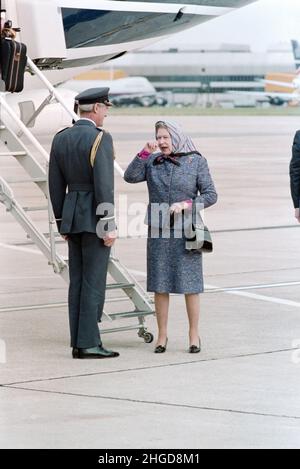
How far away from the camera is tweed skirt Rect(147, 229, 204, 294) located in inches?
377

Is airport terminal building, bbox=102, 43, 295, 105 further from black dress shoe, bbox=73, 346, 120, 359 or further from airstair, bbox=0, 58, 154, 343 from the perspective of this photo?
black dress shoe, bbox=73, 346, 120, 359

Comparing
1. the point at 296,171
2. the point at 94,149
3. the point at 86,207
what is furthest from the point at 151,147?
the point at 296,171

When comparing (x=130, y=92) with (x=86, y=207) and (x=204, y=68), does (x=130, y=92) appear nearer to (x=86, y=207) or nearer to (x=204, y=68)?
(x=204, y=68)

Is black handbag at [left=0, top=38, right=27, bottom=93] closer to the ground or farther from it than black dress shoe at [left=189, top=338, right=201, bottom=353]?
farther from it

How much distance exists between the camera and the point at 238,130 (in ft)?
170

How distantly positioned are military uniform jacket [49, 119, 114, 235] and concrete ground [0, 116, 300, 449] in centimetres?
102

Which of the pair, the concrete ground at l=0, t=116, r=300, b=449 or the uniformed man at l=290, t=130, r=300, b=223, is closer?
the concrete ground at l=0, t=116, r=300, b=449

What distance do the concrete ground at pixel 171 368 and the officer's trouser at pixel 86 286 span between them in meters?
0.23

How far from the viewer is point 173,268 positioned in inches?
379

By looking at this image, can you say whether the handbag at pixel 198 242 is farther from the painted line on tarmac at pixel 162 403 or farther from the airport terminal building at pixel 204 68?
the airport terminal building at pixel 204 68

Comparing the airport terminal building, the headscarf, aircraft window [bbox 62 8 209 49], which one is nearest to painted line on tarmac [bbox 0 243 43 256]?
aircraft window [bbox 62 8 209 49]
